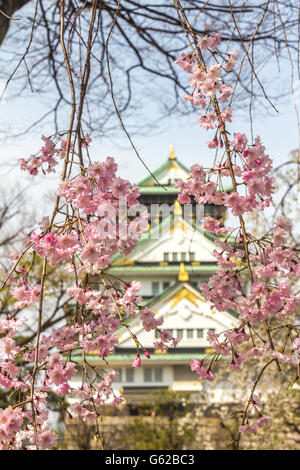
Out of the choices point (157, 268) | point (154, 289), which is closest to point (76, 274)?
point (157, 268)

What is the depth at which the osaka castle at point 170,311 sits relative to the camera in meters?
10.9

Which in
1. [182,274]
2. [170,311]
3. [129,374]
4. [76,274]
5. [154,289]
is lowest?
[76,274]

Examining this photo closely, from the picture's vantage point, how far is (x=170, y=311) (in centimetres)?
1123

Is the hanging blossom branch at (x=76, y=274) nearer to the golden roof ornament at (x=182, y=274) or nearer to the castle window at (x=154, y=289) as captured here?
the golden roof ornament at (x=182, y=274)

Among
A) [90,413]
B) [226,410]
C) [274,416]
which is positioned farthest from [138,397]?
[90,413]

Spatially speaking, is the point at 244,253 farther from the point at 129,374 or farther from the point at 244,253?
the point at 129,374

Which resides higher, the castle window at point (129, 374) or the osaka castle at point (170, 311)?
the osaka castle at point (170, 311)

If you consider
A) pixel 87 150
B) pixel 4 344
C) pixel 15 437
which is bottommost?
pixel 15 437

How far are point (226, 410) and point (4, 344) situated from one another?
7.65 metres

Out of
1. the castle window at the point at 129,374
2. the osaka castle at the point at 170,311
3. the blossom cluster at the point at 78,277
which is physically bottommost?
the blossom cluster at the point at 78,277

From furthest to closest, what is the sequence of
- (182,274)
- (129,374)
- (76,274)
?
(129,374) → (182,274) → (76,274)

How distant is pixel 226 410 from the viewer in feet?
26.5

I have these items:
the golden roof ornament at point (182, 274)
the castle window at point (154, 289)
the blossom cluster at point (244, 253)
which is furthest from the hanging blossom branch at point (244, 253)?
the castle window at point (154, 289)

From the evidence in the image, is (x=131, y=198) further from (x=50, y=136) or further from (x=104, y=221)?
(x=50, y=136)
